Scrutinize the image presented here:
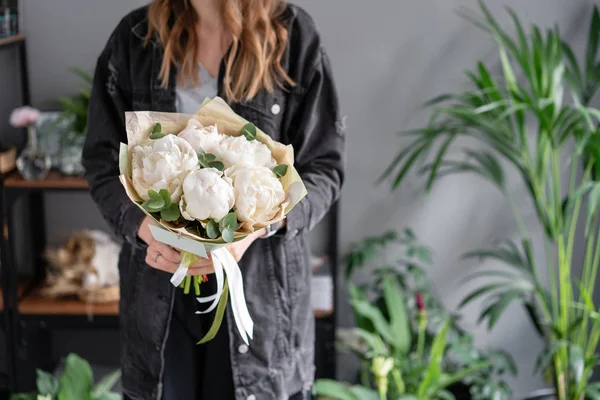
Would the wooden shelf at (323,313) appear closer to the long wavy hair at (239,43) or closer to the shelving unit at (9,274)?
the shelving unit at (9,274)

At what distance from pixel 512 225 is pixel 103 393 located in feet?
4.76

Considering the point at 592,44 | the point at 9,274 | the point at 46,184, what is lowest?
the point at 9,274

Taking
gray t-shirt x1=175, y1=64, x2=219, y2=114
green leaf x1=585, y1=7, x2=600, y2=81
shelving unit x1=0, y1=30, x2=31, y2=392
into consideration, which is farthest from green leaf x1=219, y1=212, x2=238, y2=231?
green leaf x1=585, y1=7, x2=600, y2=81

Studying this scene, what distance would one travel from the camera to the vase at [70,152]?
2.30 m

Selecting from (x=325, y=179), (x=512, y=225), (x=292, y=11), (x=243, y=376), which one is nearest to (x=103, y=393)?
(x=243, y=376)

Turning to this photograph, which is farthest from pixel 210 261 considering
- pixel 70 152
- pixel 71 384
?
pixel 70 152

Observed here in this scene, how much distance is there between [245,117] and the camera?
1445mm

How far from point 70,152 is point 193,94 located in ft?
3.15

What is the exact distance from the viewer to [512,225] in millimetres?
2625

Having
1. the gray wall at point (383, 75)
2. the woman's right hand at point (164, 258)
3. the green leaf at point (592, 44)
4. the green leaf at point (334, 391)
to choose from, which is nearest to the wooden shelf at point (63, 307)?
the gray wall at point (383, 75)

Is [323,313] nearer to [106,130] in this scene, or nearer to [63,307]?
[63,307]

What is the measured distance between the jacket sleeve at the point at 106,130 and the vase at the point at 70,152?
2.66 feet

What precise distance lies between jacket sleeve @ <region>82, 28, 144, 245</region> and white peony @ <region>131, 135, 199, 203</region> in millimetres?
361

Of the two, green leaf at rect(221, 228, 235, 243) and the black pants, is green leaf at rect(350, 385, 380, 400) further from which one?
green leaf at rect(221, 228, 235, 243)
